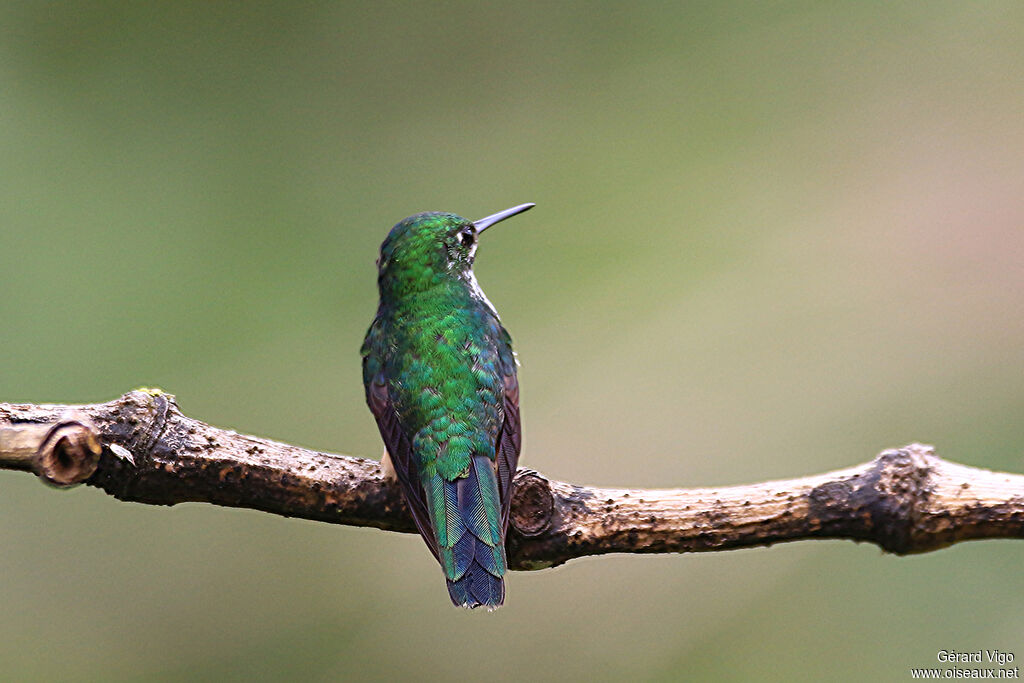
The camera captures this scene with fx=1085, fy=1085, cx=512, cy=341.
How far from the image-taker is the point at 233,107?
21.7 ft

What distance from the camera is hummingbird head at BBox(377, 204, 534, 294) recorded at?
10.6 feet

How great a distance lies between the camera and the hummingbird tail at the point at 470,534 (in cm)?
240

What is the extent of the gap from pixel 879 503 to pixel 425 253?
1505 millimetres

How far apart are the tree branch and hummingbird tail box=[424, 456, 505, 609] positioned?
0.08 meters

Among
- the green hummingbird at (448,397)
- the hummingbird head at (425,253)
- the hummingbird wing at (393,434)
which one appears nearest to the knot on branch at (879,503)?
the green hummingbird at (448,397)

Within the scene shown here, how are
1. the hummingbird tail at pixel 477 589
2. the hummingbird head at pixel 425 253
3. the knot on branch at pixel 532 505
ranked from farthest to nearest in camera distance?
the hummingbird head at pixel 425 253
the knot on branch at pixel 532 505
the hummingbird tail at pixel 477 589

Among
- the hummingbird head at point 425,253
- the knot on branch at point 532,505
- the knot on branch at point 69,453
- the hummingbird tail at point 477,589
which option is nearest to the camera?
the knot on branch at point 69,453

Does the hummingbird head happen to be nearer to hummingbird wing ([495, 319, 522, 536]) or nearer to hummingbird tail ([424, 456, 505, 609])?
hummingbird wing ([495, 319, 522, 536])

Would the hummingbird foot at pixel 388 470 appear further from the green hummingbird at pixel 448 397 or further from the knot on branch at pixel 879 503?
the knot on branch at pixel 879 503

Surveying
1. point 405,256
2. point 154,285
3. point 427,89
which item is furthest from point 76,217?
point 405,256

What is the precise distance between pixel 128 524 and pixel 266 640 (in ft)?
2.91

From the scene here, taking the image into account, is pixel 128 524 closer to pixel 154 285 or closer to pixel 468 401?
pixel 154 285

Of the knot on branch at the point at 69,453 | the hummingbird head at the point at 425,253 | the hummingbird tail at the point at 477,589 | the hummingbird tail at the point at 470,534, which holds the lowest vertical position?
the hummingbird tail at the point at 477,589

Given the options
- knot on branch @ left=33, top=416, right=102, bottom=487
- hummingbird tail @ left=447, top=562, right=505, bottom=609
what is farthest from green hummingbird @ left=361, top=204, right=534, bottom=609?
knot on branch @ left=33, top=416, right=102, bottom=487
